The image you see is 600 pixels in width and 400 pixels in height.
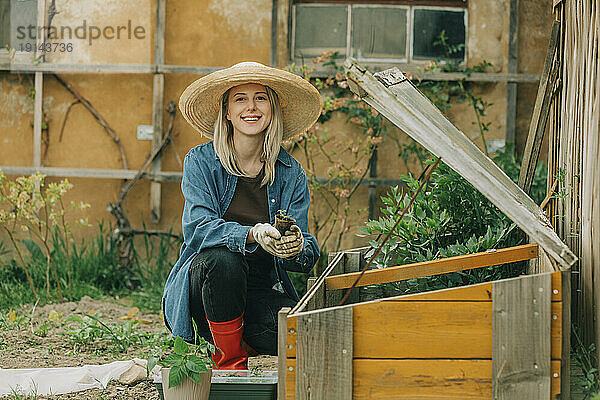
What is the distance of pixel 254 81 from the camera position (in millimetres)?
2992

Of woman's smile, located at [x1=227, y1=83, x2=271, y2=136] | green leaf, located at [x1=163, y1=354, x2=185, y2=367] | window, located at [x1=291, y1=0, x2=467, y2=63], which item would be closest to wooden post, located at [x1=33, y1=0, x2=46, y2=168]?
window, located at [x1=291, y1=0, x2=467, y2=63]

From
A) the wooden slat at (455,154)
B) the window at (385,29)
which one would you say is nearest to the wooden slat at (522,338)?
the wooden slat at (455,154)

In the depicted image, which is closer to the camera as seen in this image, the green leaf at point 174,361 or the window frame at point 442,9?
the green leaf at point 174,361

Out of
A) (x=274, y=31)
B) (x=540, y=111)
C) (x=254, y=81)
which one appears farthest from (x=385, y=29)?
(x=254, y=81)

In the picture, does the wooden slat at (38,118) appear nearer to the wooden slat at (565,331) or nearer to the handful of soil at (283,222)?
the handful of soil at (283,222)

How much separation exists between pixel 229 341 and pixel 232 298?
0.18m

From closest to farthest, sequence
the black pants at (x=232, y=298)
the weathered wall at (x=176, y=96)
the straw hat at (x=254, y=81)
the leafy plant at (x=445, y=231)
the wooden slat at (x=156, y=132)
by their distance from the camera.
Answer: the black pants at (x=232, y=298), the leafy plant at (x=445, y=231), the straw hat at (x=254, y=81), the weathered wall at (x=176, y=96), the wooden slat at (x=156, y=132)

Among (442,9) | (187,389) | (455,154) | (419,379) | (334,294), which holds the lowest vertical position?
(187,389)

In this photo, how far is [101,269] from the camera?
5.42m

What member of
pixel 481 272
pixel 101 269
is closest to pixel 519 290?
pixel 481 272

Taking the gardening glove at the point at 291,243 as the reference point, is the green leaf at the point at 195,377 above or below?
below

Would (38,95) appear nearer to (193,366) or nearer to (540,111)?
(540,111)

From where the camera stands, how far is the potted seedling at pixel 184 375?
7.39ft

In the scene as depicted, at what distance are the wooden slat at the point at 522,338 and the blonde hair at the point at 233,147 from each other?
4.22ft
